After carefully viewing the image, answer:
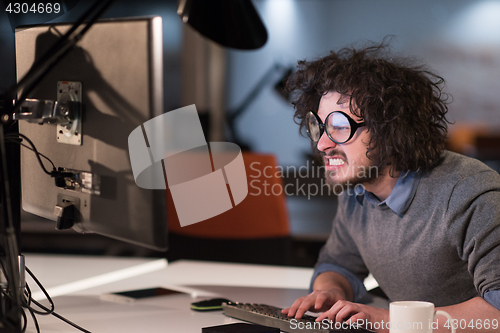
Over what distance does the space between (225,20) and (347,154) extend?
575 mm

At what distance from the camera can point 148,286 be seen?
1.51m

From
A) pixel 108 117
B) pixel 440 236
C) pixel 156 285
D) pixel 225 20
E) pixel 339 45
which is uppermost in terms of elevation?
pixel 339 45

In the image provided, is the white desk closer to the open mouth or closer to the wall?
the open mouth

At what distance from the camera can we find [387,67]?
1.41 meters

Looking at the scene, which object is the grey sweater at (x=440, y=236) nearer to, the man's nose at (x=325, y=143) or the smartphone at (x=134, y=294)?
the man's nose at (x=325, y=143)

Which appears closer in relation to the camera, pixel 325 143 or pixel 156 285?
pixel 325 143

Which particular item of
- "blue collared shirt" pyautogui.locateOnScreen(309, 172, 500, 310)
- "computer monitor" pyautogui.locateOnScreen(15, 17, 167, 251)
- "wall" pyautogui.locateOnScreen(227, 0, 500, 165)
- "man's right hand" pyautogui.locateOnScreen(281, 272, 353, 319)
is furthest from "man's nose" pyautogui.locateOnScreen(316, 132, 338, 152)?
"wall" pyautogui.locateOnScreen(227, 0, 500, 165)

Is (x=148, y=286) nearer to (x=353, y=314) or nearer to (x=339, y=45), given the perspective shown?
(x=353, y=314)

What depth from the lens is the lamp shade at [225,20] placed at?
60.1 inches

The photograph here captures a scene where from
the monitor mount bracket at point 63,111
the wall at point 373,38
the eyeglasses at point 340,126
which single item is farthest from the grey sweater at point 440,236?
the wall at point 373,38

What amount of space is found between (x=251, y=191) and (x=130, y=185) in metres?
1.38

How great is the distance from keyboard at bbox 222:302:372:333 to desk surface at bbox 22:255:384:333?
0.11 feet

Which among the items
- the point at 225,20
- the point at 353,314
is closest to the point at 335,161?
the point at 353,314

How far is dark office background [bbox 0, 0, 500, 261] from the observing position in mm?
5500
